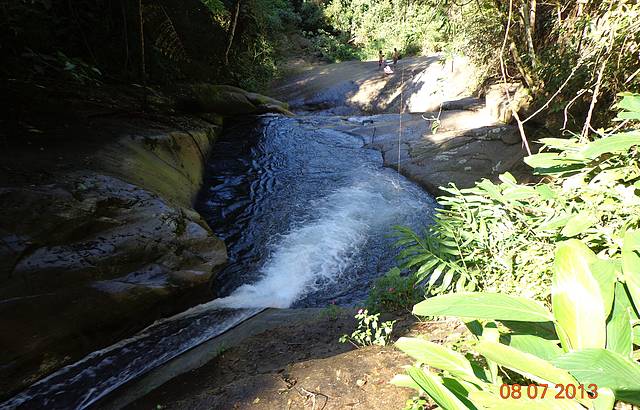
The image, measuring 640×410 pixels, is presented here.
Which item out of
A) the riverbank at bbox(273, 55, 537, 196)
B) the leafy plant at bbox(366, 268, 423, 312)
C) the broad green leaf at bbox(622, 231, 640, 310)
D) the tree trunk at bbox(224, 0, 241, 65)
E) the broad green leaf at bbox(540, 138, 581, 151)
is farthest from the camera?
the tree trunk at bbox(224, 0, 241, 65)

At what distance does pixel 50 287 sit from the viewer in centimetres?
287

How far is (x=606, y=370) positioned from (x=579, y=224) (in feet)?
3.21

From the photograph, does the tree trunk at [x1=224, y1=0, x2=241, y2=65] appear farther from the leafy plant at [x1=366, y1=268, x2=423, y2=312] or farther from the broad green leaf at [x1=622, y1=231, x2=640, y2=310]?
the broad green leaf at [x1=622, y1=231, x2=640, y2=310]

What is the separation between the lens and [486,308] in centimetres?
112

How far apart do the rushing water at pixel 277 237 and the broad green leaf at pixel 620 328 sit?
305cm

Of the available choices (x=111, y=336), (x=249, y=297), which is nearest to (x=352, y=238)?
(x=249, y=297)

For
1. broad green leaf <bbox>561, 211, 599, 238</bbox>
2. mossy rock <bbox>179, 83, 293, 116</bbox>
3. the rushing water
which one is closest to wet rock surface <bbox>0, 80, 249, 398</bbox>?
the rushing water

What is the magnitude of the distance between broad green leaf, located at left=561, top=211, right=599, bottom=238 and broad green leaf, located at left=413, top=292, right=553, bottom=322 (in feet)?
2.12

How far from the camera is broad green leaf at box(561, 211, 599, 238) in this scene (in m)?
1.59

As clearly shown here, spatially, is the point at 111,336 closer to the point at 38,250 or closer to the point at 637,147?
the point at 38,250

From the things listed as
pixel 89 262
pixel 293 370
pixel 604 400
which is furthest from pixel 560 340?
pixel 89 262

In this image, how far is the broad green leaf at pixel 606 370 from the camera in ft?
2.68

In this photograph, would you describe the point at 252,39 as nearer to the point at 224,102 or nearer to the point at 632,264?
the point at 224,102

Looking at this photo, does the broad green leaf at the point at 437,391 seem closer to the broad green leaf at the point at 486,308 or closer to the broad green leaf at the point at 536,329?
the broad green leaf at the point at 486,308
